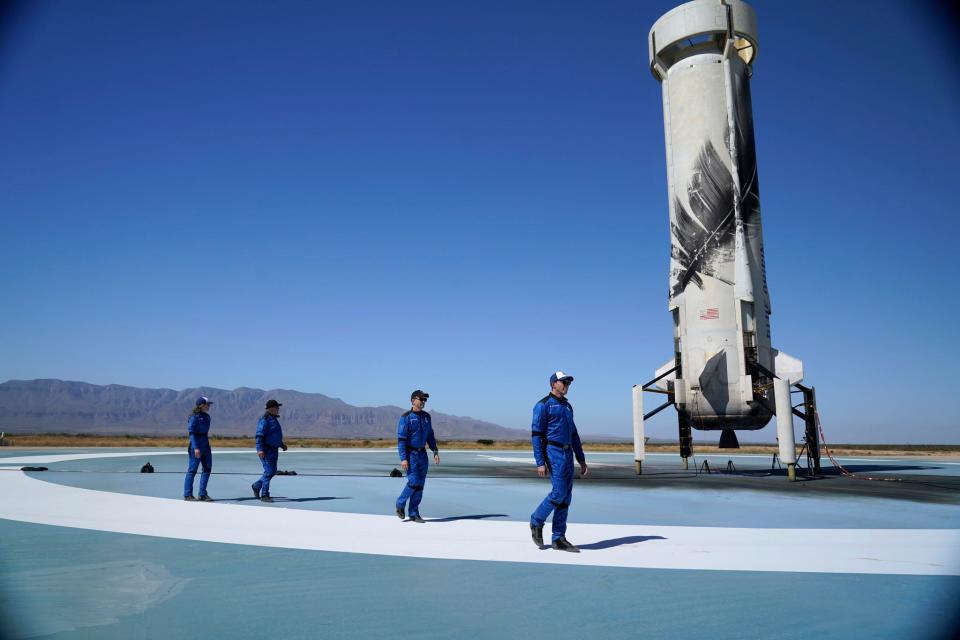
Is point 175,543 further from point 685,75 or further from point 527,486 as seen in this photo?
point 685,75

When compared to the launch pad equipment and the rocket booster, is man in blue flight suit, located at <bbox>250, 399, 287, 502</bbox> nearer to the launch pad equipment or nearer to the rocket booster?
the launch pad equipment

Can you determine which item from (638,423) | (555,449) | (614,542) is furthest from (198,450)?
(638,423)

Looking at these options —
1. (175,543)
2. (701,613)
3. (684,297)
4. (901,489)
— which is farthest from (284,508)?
(901,489)

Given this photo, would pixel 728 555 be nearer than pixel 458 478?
Yes

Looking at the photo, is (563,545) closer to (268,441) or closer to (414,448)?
(414,448)

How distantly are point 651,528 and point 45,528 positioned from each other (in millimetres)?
8510

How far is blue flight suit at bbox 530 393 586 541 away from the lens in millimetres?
7387

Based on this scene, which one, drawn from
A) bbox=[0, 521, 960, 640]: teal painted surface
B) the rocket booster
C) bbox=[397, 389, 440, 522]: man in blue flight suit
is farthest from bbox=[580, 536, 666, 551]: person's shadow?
the rocket booster

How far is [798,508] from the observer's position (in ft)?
36.3

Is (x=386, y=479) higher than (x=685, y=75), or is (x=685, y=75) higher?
(x=685, y=75)

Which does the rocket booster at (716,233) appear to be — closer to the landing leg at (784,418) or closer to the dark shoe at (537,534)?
the landing leg at (784,418)

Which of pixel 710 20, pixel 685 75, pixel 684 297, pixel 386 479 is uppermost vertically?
pixel 710 20

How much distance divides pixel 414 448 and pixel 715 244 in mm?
12200

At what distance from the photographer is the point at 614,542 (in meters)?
7.80
